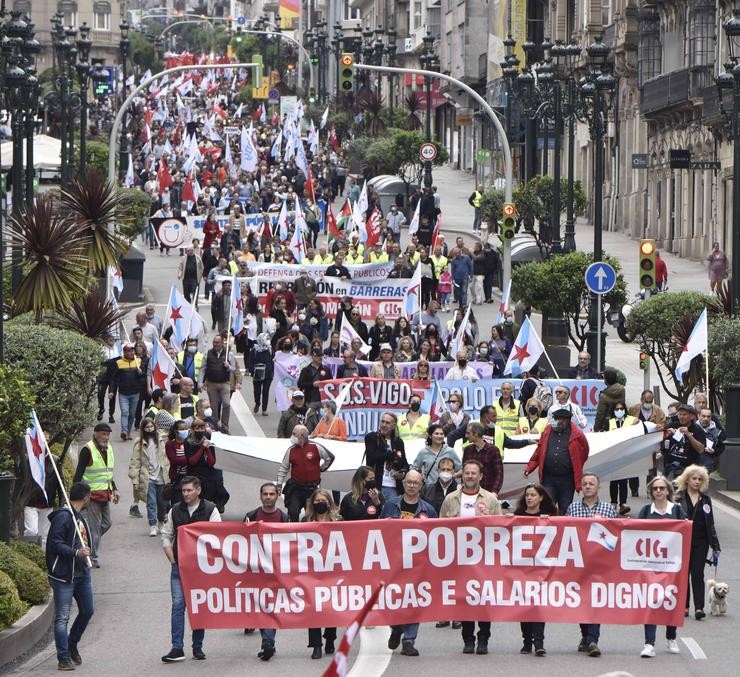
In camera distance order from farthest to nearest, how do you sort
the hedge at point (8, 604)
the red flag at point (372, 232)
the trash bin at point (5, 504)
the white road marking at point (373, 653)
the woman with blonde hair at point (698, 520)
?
the red flag at point (372, 232), the trash bin at point (5, 504), the woman with blonde hair at point (698, 520), the hedge at point (8, 604), the white road marking at point (373, 653)

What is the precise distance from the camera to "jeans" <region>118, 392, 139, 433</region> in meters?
25.1

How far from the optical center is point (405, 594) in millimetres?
13625

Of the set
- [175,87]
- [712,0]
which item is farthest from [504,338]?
[175,87]

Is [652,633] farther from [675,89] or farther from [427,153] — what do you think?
[427,153]

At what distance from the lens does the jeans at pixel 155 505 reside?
1900 centimetres

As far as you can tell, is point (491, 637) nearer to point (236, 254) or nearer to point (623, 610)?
point (623, 610)

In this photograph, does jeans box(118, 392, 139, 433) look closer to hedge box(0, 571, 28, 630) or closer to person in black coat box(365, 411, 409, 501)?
person in black coat box(365, 411, 409, 501)

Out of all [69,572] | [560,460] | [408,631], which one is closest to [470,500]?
[408,631]

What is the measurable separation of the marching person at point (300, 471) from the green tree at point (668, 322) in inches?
295

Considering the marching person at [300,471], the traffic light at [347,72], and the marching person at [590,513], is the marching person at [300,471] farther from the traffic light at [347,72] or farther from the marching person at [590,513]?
the traffic light at [347,72]

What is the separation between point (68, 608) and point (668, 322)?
12.4m

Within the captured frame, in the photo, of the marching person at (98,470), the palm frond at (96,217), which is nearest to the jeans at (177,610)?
the marching person at (98,470)

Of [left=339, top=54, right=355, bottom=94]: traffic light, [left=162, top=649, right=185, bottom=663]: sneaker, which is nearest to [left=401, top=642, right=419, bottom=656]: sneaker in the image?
[left=162, top=649, right=185, bottom=663]: sneaker

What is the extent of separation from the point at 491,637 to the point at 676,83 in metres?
38.6
